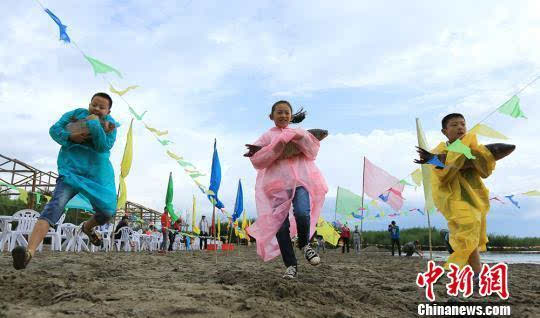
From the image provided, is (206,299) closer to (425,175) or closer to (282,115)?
(282,115)

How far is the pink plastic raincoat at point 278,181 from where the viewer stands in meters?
3.50

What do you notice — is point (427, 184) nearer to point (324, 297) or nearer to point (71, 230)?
point (324, 297)

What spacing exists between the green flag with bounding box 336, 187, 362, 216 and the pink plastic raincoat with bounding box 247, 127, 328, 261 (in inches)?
455

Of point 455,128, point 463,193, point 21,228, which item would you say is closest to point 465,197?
point 463,193

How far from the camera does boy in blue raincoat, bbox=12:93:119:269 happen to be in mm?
3329

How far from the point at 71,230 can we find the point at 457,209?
953 centimetres

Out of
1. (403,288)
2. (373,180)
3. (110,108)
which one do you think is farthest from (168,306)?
(373,180)

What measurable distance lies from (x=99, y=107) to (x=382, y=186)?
11872 millimetres

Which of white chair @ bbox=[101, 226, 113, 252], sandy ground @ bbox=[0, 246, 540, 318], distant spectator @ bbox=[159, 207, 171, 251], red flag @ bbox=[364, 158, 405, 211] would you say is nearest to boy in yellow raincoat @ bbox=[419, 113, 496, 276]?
sandy ground @ bbox=[0, 246, 540, 318]

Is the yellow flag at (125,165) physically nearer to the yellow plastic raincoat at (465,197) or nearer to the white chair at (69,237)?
the white chair at (69,237)

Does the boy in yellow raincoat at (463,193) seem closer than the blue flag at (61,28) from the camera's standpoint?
Yes

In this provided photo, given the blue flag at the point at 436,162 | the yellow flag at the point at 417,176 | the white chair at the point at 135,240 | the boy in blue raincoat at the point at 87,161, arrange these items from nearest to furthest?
the boy in blue raincoat at the point at 87,161
the blue flag at the point at 436,162
the yellow flag at the point at 417,176
the white chair at the point at 135,240

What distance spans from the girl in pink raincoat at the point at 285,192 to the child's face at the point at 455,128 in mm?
1243

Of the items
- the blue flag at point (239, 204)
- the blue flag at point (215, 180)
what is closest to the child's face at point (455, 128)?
the blue flag at point (215, 180)
